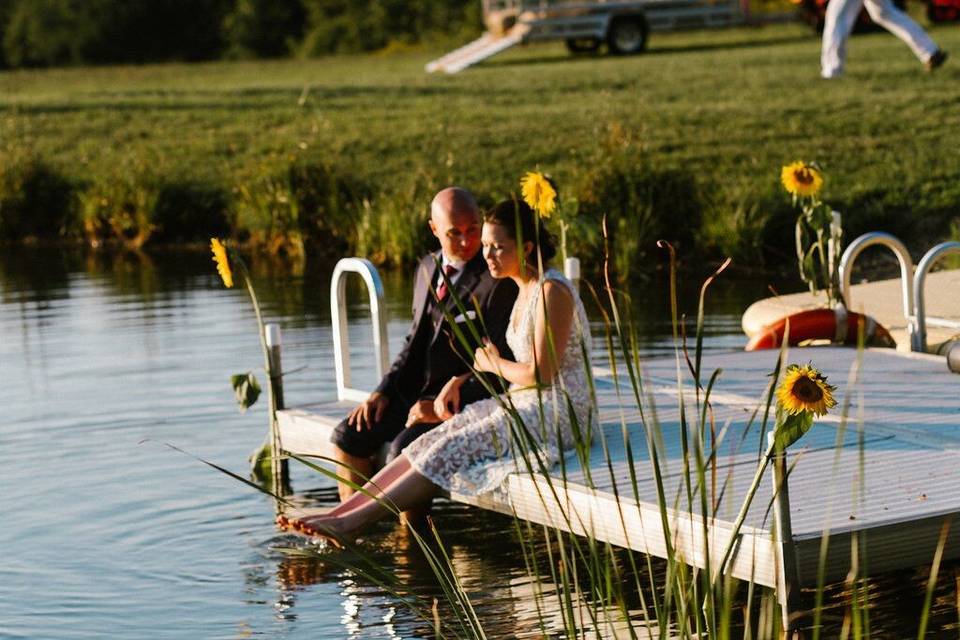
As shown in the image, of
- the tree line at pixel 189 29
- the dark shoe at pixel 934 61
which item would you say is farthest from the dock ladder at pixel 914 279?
the tree line at pixel 189 29

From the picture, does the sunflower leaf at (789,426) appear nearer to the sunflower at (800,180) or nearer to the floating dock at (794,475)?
the floating dock at (794,475)

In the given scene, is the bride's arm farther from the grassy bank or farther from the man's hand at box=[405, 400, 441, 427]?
the grassy bank

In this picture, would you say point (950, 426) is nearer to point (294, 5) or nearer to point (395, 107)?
point (395, 107)

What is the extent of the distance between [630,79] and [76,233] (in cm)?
960

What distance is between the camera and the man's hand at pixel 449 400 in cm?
694

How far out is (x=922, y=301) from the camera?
862 centimetres

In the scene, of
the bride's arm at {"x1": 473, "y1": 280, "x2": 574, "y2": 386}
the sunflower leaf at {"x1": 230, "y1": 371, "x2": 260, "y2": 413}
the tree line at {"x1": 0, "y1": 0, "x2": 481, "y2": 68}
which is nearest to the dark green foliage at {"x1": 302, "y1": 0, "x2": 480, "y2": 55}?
the tree line at {"x1": 0, "y1": 0, "x2": 481, "y2": 68}

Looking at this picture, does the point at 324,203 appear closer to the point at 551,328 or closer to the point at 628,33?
the point at 551,328

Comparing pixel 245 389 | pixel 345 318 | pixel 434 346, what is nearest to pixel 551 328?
pixel 434 346

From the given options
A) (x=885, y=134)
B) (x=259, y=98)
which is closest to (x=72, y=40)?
(x=259, y=98)

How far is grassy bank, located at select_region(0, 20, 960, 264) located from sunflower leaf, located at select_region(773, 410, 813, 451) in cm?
543

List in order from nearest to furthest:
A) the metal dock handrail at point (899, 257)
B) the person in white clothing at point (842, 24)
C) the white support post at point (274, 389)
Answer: the white support post at point (274, 389), the metal dock handrail at point (899, 257), the person in white clothing at point (842, 24)

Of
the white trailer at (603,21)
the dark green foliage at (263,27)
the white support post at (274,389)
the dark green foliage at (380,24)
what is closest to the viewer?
the white support post at (274,389)

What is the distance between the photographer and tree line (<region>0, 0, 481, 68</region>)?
44031 mm
